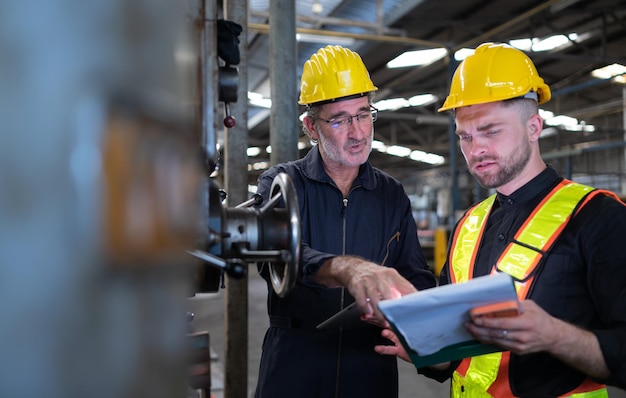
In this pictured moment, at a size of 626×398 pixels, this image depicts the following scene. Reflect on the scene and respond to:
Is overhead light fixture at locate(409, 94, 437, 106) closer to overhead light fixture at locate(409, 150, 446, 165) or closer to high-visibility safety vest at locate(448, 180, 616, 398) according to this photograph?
overhead light fixture at locate(409, 150, 446, 165)

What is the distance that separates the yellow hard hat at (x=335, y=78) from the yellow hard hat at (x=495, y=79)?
12.9 inches

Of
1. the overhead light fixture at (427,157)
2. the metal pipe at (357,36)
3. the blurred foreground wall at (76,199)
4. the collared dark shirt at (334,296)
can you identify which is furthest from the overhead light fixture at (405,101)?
the blurred foreground wall at (76,199)

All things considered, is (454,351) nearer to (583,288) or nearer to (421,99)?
(583,288)

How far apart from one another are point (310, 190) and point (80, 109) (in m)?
1.27

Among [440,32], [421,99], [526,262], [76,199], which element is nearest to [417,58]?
[440,32]

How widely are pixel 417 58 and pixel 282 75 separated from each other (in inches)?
180

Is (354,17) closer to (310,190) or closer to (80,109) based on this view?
(310,190)

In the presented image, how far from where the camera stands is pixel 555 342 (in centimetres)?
93

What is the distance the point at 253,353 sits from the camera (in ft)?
14.0

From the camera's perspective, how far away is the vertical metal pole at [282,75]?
2375 millimetres

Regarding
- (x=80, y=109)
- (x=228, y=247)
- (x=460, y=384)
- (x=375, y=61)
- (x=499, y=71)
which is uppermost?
(x=375, y=61)

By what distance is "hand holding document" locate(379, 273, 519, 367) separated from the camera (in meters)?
0.79

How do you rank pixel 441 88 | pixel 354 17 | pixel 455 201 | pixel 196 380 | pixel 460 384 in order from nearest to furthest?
pixel 460 384 → pixel 196 380 → pixel 354 17 → pixel 455 201 → pixel 441 88

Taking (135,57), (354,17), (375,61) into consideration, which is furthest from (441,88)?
(135,57)
